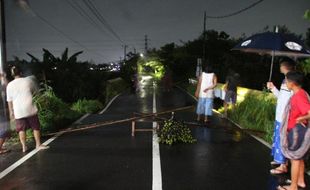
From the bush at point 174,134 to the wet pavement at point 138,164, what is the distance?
228 mm

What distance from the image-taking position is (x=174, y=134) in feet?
28.8

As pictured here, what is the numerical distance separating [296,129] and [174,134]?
12.3 feet

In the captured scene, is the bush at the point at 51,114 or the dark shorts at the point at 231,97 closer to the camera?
the bush at the point at 51,114

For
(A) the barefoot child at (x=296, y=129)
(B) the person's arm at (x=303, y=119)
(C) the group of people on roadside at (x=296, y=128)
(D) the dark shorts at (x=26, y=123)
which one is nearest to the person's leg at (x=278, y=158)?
(C) the group of people on roadside at (x=296, y=128)

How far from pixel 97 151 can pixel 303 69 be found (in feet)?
15.8

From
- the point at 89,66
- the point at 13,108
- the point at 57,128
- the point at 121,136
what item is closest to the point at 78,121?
the point at 57,128

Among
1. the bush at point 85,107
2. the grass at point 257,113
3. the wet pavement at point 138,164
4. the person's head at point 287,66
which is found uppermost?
the person's head at point 287,66

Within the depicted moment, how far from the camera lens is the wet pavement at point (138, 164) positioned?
Answer: 5949mm

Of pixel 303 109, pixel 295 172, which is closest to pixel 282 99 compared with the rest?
pixel 303 109

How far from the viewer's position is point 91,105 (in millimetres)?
17812

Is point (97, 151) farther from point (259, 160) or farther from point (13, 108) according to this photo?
point (259, 160)

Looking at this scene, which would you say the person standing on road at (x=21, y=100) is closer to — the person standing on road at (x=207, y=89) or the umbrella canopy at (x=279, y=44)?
the umbrella canopy at (x=279, y=44)

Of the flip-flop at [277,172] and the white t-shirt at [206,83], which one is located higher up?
the white t-shirt at [206,83]

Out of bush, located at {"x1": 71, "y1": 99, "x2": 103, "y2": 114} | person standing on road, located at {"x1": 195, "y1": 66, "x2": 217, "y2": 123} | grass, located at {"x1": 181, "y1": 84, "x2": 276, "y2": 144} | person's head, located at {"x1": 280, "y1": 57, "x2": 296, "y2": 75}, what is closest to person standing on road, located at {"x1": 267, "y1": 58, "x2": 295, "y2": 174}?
person's head, located at {"x1": 280, "y1": 57, "x2": 296, "y2": 75}
